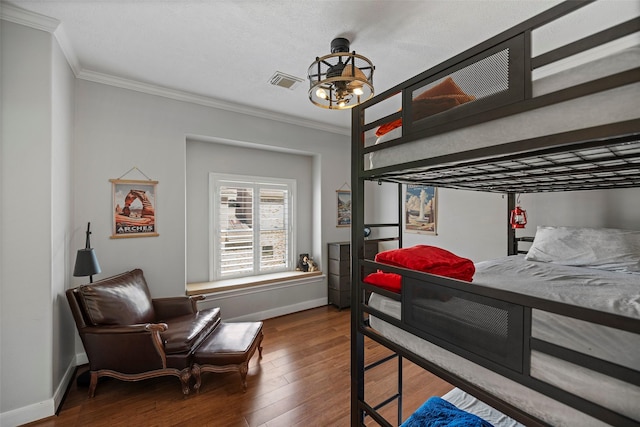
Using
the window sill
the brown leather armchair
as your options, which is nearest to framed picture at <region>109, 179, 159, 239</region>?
the brown leather armchair

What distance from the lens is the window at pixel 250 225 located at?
3.66 m

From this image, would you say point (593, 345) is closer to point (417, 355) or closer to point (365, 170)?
point (417, 355)

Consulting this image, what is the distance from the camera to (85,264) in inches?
89.3

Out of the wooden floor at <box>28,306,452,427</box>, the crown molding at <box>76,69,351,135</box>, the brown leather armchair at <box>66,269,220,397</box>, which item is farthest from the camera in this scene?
the crown molding at <box>76,69,351,135</box>

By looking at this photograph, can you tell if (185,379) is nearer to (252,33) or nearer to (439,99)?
(439,99)

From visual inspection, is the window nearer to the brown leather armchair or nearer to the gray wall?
the gray wall

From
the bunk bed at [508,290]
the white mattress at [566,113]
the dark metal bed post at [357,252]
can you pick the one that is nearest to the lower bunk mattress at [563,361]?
the bunk bed at [508,290]

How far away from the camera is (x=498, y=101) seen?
854mm

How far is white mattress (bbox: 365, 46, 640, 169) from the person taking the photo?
632 mm

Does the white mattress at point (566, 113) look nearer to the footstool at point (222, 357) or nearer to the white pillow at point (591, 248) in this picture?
the white pillow at point (591, 248)

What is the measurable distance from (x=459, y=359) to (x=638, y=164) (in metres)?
1.24

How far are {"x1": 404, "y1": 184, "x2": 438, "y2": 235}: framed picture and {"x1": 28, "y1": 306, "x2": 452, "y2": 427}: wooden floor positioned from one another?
79.9 inches

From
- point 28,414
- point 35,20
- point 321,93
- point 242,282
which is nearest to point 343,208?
point 242,282

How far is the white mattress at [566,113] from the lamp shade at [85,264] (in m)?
2.81
